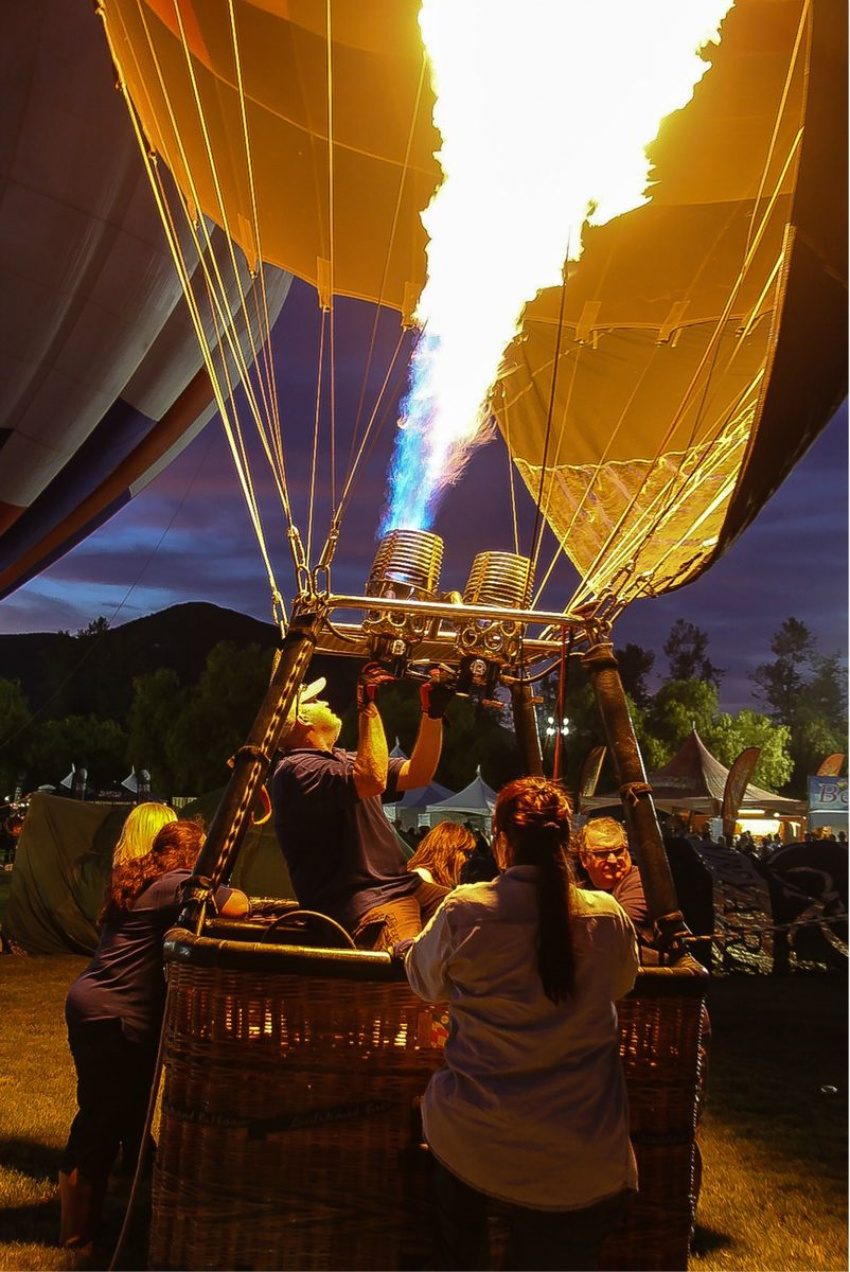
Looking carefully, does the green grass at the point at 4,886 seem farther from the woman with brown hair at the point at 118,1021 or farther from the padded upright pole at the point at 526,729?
the padded upright pole at the point at 526,729

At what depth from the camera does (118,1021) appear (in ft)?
8.90

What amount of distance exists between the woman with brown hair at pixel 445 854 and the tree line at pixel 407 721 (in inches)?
550

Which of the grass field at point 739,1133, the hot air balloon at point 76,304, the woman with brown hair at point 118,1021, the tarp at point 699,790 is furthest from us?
the tarp at point 699,790

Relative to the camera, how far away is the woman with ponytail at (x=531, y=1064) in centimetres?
156

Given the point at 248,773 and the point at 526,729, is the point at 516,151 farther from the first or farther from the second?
the point at 248,773

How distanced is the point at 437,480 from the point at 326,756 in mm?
1459

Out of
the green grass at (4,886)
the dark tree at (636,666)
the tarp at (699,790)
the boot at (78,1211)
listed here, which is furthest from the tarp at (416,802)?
the dark tree at (636,666)

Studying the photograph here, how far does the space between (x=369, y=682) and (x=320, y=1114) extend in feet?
3.26

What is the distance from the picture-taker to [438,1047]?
1.88 meters

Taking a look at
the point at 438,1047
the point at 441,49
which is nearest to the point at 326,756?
the point at 438,1047

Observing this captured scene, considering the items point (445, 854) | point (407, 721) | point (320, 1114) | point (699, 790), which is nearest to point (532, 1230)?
point (320, 1114)

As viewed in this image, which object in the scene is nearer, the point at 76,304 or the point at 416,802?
the point at 76,304

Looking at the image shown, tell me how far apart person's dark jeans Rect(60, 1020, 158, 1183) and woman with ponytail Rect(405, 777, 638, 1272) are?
1321 millimetres

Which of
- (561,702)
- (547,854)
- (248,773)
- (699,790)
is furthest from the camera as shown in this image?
(699,790)
